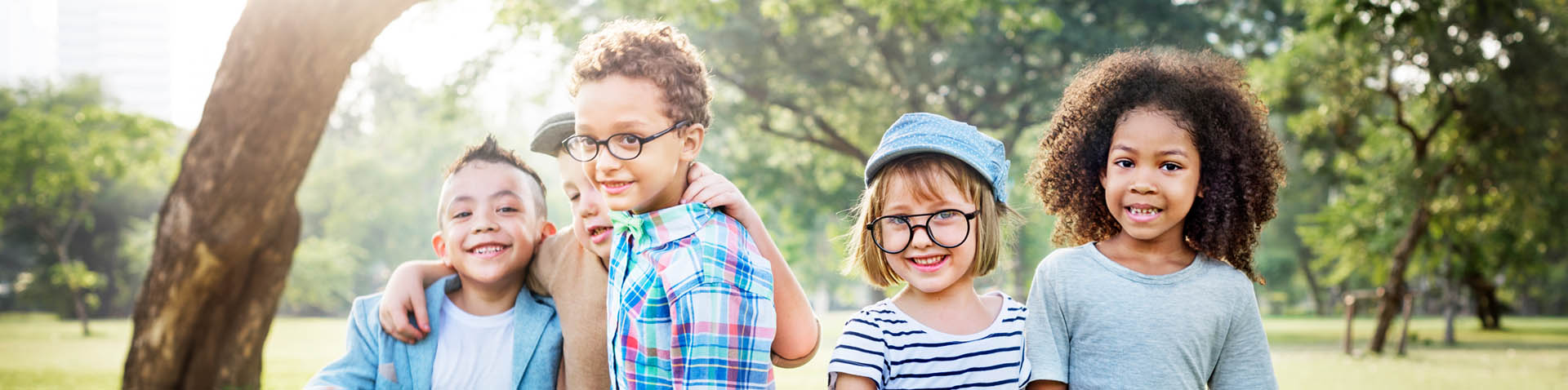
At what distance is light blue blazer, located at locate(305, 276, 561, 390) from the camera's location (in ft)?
8.67

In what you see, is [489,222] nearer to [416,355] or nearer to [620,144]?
[416,355]

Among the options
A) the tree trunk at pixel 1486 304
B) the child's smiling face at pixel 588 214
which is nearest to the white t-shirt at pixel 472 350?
the child's smiling face at pixel 588 214

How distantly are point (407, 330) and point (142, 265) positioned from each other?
42.2m

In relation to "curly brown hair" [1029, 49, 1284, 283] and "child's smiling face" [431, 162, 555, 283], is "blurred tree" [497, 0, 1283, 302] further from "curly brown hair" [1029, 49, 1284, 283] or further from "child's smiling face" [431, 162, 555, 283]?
"curly brown hair" [1029, 49, 1284, 283]

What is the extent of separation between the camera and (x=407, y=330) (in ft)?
8.62

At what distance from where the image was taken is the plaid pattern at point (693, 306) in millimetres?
1869

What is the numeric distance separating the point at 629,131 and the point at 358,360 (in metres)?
1.12

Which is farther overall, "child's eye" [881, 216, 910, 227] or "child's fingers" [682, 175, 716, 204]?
"child's eye" [881, 216, 910, 227]

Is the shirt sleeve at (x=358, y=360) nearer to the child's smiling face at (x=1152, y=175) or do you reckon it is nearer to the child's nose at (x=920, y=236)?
the child's nose at (x=920, y=236)

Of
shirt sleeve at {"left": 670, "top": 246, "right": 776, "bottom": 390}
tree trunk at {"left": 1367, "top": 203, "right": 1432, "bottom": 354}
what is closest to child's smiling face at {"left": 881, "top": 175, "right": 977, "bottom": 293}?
shirt sleeve at {"left": 670, "top": 246, "right": 776, "bottom": 390}

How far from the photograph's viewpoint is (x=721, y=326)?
1.87 metres

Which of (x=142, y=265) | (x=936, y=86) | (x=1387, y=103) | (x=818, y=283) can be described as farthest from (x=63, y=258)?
(x=1387, y=103)

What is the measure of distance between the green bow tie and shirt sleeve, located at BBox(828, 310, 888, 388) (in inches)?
18.3

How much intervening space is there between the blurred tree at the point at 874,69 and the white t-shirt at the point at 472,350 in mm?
12398
